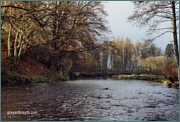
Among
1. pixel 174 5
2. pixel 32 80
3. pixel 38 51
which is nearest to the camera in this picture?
pixel 174 5

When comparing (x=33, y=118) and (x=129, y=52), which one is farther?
(x=129, y=52)

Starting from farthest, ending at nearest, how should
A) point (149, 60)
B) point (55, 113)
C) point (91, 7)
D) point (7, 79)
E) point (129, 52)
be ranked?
1. point (129, 52)
2. point (149, 60)
3. point (91, 7)
4. point (7, 79)
5. point (55, 113)

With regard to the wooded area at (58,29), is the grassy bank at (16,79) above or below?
below

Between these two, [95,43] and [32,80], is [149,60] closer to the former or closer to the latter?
[95,43]

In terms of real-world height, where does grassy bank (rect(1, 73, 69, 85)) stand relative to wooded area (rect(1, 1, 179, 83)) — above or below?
below

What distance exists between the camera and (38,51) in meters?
24.6

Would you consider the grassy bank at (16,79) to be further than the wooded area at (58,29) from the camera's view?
Yes

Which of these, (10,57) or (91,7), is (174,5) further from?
(10,57)

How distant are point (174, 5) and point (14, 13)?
11.4 meters

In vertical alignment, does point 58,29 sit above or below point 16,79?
above

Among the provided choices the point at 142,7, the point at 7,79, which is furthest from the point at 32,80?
the point at 142,7

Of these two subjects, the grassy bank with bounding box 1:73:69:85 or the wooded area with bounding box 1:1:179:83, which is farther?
the grassy bank with bounding box 1:73:69:85

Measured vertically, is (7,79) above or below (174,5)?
below

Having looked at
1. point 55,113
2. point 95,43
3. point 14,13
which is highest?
point 14,13
